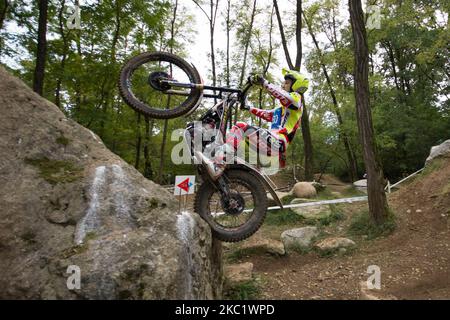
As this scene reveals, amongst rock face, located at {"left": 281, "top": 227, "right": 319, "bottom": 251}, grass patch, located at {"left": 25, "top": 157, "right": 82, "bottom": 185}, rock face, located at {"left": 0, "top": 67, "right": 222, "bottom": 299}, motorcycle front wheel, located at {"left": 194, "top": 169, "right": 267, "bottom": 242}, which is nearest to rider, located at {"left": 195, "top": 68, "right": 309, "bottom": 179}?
motorcycle front wheel, located at {"left": 194, "top": 169, "right": 267, "bottom": 242}

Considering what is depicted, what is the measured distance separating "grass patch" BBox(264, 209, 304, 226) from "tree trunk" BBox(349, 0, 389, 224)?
2400 mm

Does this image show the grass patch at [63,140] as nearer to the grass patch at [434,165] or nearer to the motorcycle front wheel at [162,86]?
the motorcycle front wheel at [162,86]

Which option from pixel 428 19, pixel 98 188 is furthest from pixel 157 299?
pixel 428 19

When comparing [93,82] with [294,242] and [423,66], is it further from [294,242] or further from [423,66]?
[423,66]

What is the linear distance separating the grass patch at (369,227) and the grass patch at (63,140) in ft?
24.3

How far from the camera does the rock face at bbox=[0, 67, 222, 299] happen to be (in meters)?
3.11

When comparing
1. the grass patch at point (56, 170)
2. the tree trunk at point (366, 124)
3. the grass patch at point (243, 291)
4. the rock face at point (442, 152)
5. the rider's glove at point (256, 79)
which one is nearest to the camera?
the grass patch at point (56, 170)

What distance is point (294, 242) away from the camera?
8.79 meters

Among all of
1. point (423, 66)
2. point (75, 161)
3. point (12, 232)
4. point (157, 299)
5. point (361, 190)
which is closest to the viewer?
point (157, 299)

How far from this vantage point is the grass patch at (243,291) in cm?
603

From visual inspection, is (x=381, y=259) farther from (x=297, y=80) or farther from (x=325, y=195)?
(x=325, y=195)

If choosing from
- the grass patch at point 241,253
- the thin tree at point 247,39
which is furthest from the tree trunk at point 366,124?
the thin tree at point 247,39

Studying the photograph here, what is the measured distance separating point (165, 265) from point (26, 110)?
2.95m

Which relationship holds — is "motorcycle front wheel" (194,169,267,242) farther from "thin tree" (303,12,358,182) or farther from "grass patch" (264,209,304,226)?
"thin tree" (303,12,358,182)
